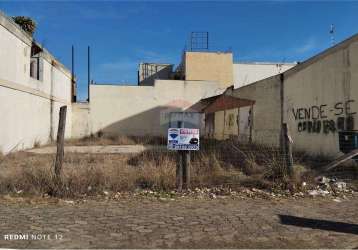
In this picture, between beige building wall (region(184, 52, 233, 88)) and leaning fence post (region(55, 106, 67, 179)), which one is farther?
beige building wall (region(184, 52, 233, 88))

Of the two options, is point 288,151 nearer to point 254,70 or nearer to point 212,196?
point 212,196

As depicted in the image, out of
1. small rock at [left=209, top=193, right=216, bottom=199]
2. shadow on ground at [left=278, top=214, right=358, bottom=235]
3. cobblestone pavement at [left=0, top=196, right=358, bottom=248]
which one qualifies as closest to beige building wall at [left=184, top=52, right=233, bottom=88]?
small rock at [left=209, top=193, right=216, bottom=199]

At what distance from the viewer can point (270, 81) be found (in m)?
19.6

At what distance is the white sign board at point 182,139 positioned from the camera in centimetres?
853

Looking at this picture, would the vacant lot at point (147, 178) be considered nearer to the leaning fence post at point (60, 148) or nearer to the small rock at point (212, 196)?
the leaning fence post at point (60, 148)

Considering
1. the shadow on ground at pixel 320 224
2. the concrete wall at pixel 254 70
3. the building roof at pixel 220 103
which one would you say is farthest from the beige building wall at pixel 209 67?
the shadow on ground at pixel 320 224

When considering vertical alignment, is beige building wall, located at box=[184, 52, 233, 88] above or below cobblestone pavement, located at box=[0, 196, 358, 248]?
above

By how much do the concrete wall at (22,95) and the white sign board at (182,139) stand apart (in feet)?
Answer: 35.6

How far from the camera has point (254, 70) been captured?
38531 millimetres

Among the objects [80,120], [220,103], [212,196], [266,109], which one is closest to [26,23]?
[80,120]

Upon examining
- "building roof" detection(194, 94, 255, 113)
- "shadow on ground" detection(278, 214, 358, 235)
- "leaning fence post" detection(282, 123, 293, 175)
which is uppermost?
"building roof" detection(194, 94, 255, 113)

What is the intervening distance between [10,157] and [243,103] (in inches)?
507

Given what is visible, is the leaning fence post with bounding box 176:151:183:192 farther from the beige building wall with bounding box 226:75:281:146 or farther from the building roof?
the building roof

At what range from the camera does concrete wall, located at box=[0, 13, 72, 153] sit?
56.5ft
